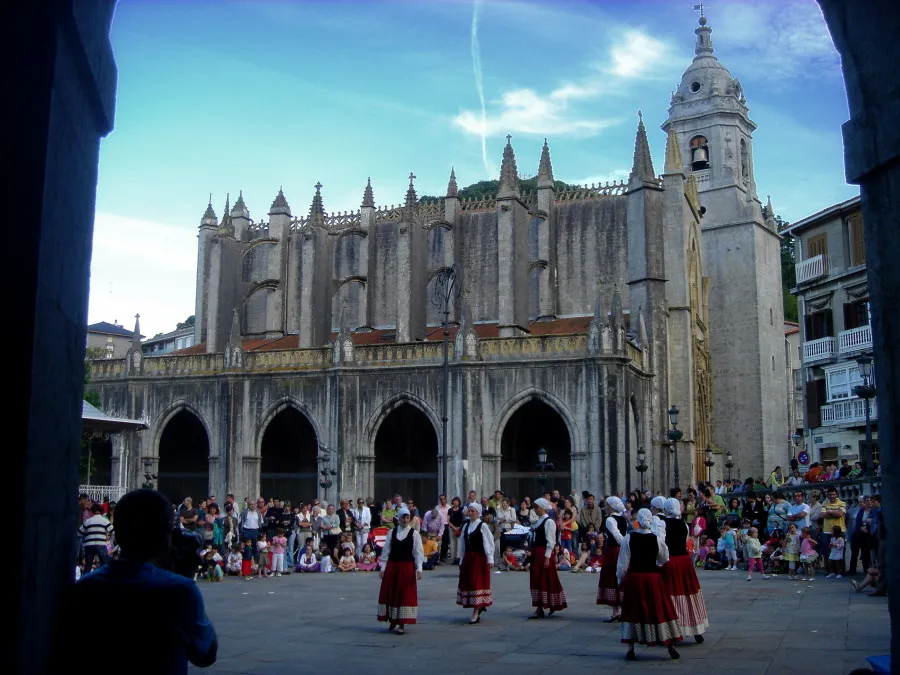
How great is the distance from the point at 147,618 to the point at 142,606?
0.05 m

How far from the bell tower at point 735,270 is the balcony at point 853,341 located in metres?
9.49

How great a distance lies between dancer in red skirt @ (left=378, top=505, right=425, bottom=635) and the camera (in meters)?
11.6

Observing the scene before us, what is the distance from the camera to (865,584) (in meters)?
15.2

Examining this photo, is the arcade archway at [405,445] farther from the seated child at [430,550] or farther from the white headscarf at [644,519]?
the white headscarf at [644,519]

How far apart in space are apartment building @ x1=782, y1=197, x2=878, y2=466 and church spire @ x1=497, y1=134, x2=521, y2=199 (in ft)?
35.9

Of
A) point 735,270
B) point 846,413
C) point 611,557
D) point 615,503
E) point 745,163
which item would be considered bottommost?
point 611,557

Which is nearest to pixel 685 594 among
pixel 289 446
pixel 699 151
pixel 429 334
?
pixel 429 334

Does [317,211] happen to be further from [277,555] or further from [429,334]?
[277,555]

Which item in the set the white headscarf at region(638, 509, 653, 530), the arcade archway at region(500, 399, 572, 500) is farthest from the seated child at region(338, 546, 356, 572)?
the arcade archway at region(500, 399, 572, 500)

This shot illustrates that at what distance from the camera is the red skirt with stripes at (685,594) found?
10289 millimetres

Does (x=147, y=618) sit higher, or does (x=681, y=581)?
(x=147, y=618)

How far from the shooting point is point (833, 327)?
35.4 metres

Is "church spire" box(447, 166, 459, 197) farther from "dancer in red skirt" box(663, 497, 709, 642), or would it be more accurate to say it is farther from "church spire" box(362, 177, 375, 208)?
"dancer in red skirt" box(663, 497, 709, 642)

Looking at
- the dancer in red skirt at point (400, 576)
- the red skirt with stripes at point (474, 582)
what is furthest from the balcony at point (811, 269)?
the dancer in red skirt at point (400, 576)
